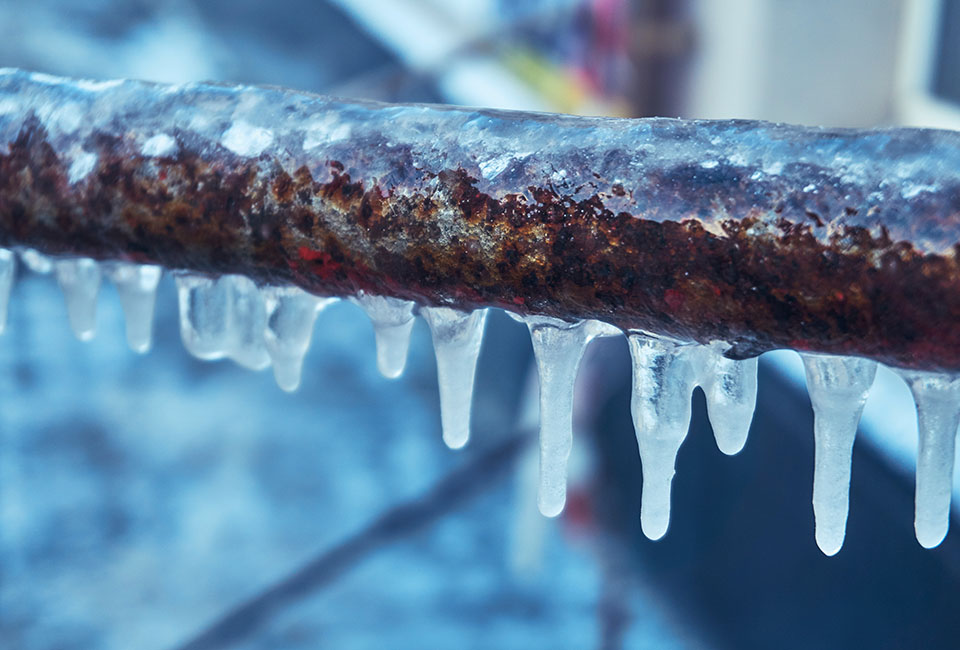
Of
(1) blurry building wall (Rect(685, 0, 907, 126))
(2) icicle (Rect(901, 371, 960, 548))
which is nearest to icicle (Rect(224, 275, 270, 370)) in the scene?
(2) icicle (Rect(901, 371, 960, 548))

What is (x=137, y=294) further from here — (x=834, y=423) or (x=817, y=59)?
(x=817, y=59)

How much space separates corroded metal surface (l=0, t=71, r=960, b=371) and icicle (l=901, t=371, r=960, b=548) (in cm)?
8

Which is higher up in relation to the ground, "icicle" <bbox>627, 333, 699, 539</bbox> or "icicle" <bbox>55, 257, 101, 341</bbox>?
"icicle" <bbox>55, 257, 101, 341</bbox>

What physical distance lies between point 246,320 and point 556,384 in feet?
0.87

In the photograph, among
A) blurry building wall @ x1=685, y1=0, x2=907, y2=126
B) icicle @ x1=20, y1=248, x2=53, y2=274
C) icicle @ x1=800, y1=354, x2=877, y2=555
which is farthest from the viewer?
blurry building wall @ x1=685, y1=0, x2=907, y2=126

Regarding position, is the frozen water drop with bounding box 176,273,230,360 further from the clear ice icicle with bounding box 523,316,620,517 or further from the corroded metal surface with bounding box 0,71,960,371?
the clear ice icicle with bounding box 523,316,620,517

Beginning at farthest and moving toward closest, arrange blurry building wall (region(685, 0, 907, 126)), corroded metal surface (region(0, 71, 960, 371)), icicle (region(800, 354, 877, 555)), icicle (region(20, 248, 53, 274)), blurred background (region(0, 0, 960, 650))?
blurry building wall (region(685, 0, 907, 126))
blurred background (region(0, 0, 960, 650))
icicle (region(20, 248, 53, 274))
icicle (region(800, 354, 877, 555))
corroded metal surface (region(0, 71, 960, 371))

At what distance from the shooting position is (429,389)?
167 inches

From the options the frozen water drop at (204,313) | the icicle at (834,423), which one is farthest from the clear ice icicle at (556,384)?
the frozen water drop at (204,313)

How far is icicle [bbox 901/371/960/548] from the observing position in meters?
0.47

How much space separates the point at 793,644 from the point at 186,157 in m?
2.35

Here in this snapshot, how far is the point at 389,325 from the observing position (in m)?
0.63

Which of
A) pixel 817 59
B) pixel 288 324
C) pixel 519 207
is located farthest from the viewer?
pixel 817 59

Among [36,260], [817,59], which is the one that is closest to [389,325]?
[36,260]
